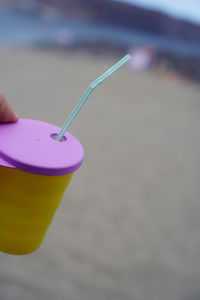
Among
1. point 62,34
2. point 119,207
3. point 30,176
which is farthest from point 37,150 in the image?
point 62,34

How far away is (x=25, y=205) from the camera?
1.48 ft

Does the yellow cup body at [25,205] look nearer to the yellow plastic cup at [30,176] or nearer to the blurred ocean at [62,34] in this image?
the yellow plastic cup at [30,176]

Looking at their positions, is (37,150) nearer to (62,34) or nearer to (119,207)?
(119,207)

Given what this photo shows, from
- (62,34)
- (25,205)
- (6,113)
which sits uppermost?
(6,113)

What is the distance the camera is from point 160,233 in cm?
120

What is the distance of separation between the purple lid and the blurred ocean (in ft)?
11.2

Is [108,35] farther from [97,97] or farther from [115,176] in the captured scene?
[115,176]

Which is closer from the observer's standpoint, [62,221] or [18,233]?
[18,233]

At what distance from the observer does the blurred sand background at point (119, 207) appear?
36.6 inches

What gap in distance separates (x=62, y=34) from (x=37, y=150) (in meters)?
4.05

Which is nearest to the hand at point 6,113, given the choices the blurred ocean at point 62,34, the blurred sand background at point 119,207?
the blurred sand background at point 119,207

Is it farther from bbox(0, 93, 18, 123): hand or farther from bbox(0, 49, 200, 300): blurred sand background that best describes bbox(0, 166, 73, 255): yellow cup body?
bbox(0, 49, 200, 300): blurred sand background

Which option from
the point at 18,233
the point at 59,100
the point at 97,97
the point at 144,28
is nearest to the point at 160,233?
the point at 18,233

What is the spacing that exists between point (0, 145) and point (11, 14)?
438 cm
